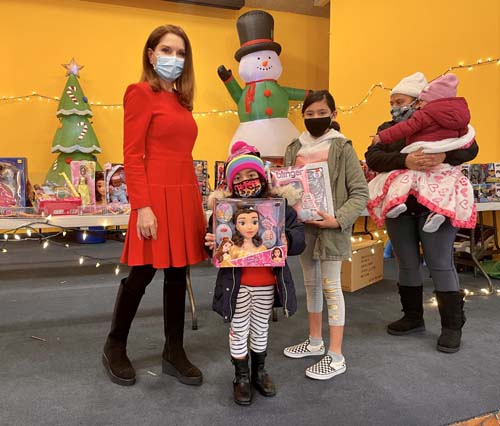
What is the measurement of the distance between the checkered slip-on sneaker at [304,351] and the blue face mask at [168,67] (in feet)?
4.34

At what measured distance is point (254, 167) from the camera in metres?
1.51

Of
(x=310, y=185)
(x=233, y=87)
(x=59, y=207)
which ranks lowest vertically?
(x=59, y=207)

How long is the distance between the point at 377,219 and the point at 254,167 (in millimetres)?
970

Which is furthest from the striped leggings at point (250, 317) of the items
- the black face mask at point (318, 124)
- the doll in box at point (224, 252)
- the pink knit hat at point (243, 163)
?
the black face mask at point (318, 124)

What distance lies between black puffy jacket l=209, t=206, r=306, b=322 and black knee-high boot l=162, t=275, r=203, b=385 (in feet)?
0.80

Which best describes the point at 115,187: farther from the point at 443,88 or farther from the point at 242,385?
the point at 443,88

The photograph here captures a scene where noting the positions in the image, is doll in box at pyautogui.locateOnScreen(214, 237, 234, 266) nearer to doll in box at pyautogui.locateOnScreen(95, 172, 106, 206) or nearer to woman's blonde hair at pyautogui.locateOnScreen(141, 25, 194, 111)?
woman's blonde hair at pyautogui.locateOnScreen(141, 25, 194, 111)

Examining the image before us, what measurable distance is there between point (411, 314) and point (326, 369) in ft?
2.59

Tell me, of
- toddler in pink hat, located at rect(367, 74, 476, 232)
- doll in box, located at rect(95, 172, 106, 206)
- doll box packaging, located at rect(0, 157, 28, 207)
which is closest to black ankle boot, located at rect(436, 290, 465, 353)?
toddler in pink hat, located at rect(367, 74, 476, 232)

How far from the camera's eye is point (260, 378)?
164 cm

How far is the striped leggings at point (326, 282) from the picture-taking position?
5.88ft

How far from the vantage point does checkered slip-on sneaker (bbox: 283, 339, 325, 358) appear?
198 centimetres

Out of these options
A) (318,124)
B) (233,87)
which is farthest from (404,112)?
(233,87)

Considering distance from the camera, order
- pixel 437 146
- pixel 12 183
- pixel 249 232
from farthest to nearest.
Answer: pixel 12 183 < pixel 437 146 < pixel 249 232
